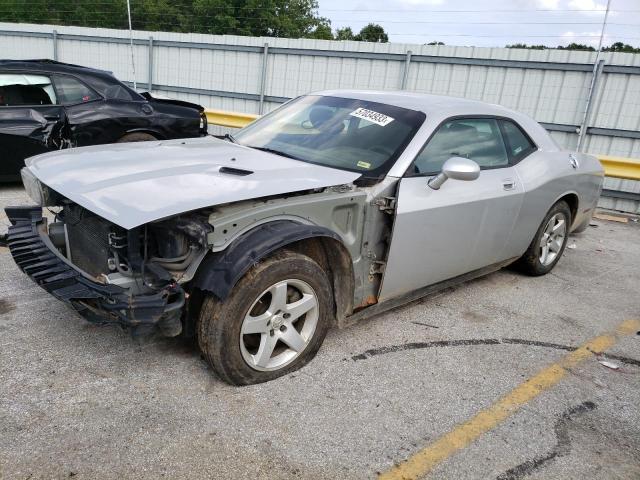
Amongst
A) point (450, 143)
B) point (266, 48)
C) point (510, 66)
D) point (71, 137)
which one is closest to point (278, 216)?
point (450, 143)

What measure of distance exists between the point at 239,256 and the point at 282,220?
0.36m

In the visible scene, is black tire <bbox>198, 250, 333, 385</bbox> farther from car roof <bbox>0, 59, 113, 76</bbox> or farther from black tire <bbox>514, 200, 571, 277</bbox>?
car roof <bbox>0, 59, 113, 76</bbox>

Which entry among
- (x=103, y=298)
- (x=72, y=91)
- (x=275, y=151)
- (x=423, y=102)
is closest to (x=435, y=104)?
(x=423, y=102)

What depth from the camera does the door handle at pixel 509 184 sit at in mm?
3879

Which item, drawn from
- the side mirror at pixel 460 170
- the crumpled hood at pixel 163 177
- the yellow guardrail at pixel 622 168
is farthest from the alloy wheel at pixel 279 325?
the yellow guardrail at pixel 622 168

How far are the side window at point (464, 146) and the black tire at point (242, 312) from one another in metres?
1.01

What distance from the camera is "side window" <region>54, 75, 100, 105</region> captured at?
6230mm

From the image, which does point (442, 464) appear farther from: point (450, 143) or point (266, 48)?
point (266, 48)

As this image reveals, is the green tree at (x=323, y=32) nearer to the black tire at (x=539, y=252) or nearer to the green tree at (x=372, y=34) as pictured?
the green tree at (x=372, y=34)

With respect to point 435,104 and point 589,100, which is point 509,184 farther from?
point 589,100

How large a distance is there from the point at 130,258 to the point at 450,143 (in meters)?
2.29

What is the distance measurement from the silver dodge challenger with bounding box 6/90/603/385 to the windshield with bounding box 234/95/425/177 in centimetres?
1

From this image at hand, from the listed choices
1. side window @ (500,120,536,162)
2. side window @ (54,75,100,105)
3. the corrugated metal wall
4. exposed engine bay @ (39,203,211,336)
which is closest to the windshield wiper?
exposed engine bay @ (39,203,211,336)

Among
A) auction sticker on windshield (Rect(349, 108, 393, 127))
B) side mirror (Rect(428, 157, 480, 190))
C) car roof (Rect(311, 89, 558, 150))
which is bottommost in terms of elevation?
side mirror (Rect(428, 157, 480, 190))
